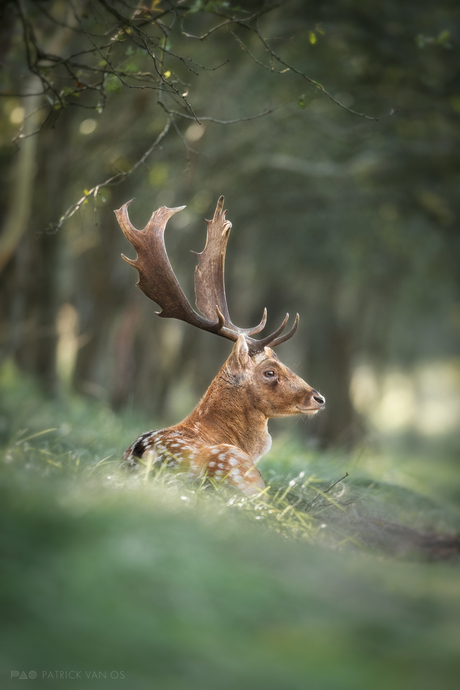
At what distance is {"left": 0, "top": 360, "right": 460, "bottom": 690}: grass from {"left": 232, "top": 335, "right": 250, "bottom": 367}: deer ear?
1030 mm

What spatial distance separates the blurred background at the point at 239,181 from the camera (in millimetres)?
11805

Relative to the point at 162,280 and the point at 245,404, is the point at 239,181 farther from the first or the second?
the point at 245,404

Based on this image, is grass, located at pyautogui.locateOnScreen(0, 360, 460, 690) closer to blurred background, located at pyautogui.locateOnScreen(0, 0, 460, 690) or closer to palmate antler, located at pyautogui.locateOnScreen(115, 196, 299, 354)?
blurred background, located at pyautogui.locateOnScreen(0, 0, 460, 690)

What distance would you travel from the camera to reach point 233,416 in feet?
16.4

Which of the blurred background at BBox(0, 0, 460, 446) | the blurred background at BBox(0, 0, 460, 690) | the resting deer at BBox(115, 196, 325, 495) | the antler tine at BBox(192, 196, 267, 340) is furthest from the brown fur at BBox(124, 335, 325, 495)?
the blurred background at BBox(0, 0, 460, 446)

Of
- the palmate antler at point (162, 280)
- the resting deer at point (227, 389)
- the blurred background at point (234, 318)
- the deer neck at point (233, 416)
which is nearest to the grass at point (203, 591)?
the blurred background at point (234, 318)

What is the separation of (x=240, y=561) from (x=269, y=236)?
52.8ft

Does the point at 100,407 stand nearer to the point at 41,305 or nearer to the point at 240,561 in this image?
the point at 41,305

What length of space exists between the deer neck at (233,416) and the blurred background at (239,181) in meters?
4.04

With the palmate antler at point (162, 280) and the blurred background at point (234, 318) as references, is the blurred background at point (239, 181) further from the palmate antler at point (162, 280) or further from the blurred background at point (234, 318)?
the palmate antler at point (162, 280)

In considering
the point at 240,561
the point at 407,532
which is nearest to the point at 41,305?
the point at 407,532

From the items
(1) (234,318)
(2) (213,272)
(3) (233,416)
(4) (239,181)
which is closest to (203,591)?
(3) (233,416)

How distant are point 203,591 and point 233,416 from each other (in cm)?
235

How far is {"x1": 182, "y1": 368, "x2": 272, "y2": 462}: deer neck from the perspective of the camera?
4.97 meters
